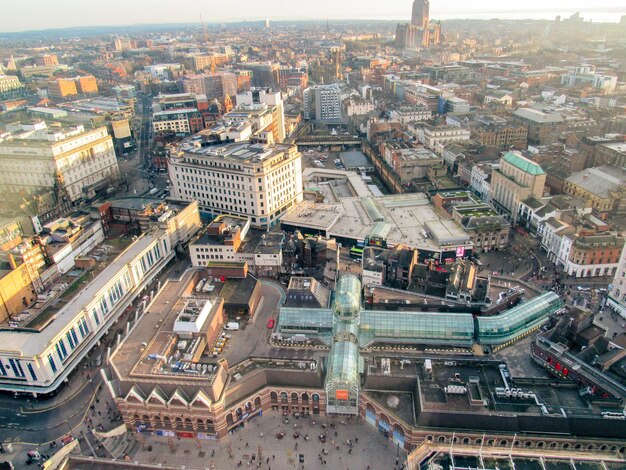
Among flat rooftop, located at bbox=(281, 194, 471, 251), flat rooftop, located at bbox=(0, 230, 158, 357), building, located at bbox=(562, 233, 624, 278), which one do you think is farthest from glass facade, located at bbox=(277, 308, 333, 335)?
building, located at bbox=(562, 233, 624, 278)

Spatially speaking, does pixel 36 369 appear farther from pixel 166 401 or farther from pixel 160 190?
pixel 160 190

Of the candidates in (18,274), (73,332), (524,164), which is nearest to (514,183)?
(524,164)

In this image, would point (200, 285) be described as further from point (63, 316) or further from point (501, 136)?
point (501, 136)

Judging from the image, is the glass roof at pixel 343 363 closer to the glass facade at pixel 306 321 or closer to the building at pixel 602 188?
the glass facade at pixel 306 321

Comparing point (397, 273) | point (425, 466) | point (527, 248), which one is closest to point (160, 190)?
point (397, 273)

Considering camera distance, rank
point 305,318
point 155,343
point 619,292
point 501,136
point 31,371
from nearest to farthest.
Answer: point 31,371 → point 155,343 → point 305,318 → point 619,292 → point 501,136

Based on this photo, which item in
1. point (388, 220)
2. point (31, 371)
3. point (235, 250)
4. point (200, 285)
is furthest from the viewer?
point (388, 220)

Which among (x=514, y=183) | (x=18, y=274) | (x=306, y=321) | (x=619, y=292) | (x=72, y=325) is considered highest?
(x=514, y=183)
